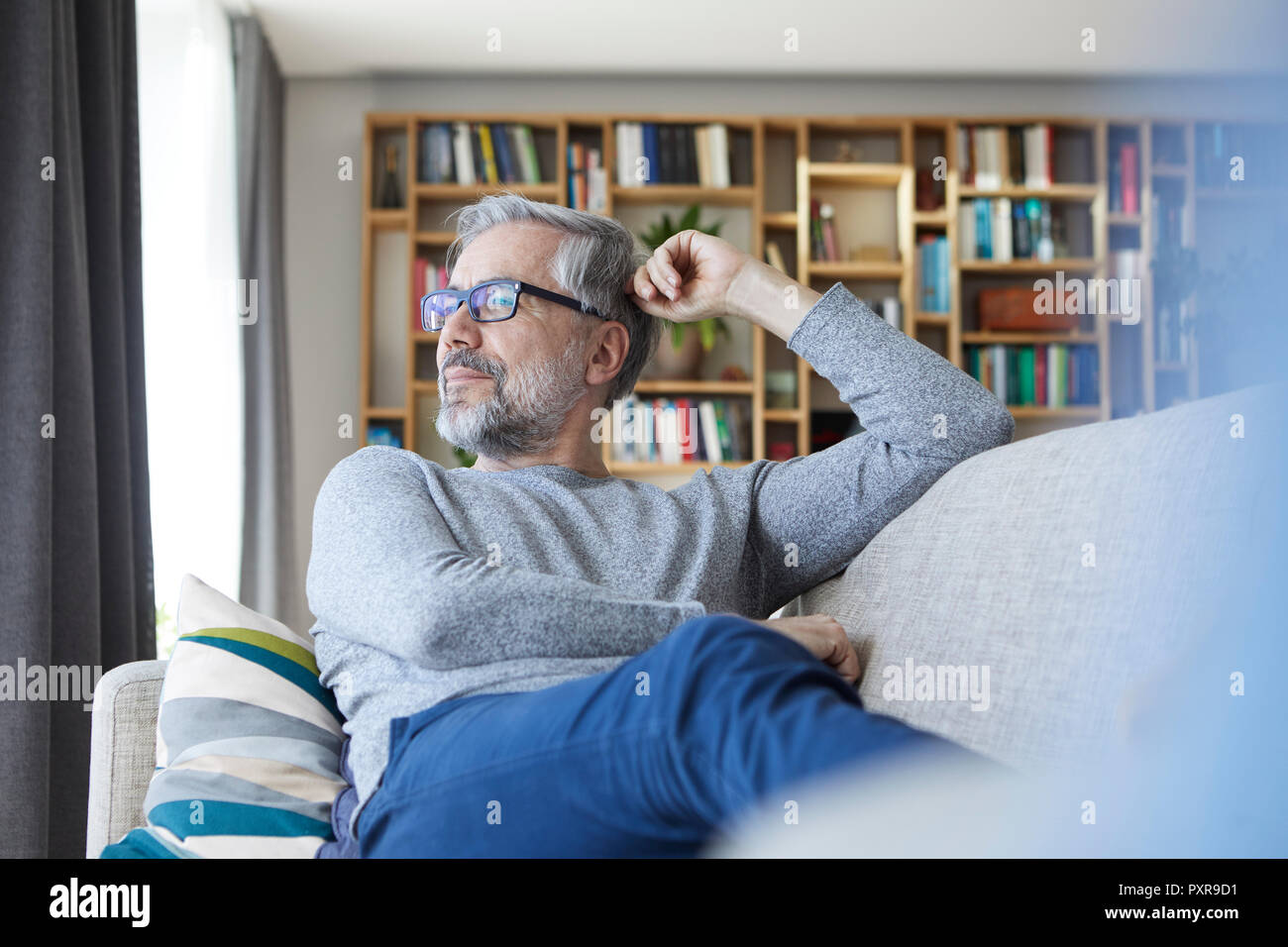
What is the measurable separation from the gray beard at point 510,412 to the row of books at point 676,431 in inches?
112

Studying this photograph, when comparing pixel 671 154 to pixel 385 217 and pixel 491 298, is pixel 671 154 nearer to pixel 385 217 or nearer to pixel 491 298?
pixel 385 217

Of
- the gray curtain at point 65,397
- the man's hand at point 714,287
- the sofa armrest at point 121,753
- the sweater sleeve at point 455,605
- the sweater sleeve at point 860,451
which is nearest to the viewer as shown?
the sweater sleeve at point 455,605

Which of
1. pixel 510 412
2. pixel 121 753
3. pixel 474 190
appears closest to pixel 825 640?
pixel 510 412

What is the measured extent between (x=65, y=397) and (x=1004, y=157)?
3790mm

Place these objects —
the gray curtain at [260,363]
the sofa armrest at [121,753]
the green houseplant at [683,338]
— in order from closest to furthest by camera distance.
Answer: the sofa armrest at [121,753] < the gray curtain at [260,363] < the green houseplant at [683,338]

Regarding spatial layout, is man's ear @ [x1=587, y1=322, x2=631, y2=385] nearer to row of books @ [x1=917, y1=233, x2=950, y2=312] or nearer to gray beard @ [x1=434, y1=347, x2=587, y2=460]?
gray beard @ [x1=434, y1=347, x2=587, y2=460]

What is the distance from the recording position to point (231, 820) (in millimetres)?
1103

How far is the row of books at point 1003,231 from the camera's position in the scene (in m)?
4.54

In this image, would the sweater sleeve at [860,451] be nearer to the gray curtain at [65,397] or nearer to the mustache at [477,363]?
the mustache at [477,363]

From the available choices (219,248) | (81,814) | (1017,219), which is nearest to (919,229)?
(1017,219)

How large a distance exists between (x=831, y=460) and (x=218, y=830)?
0.83 m

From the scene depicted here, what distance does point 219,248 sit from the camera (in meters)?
3.76

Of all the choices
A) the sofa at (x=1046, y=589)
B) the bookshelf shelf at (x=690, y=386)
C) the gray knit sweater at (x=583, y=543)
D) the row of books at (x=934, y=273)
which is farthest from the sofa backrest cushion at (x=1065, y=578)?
the row of books at (x=934, y=273)
